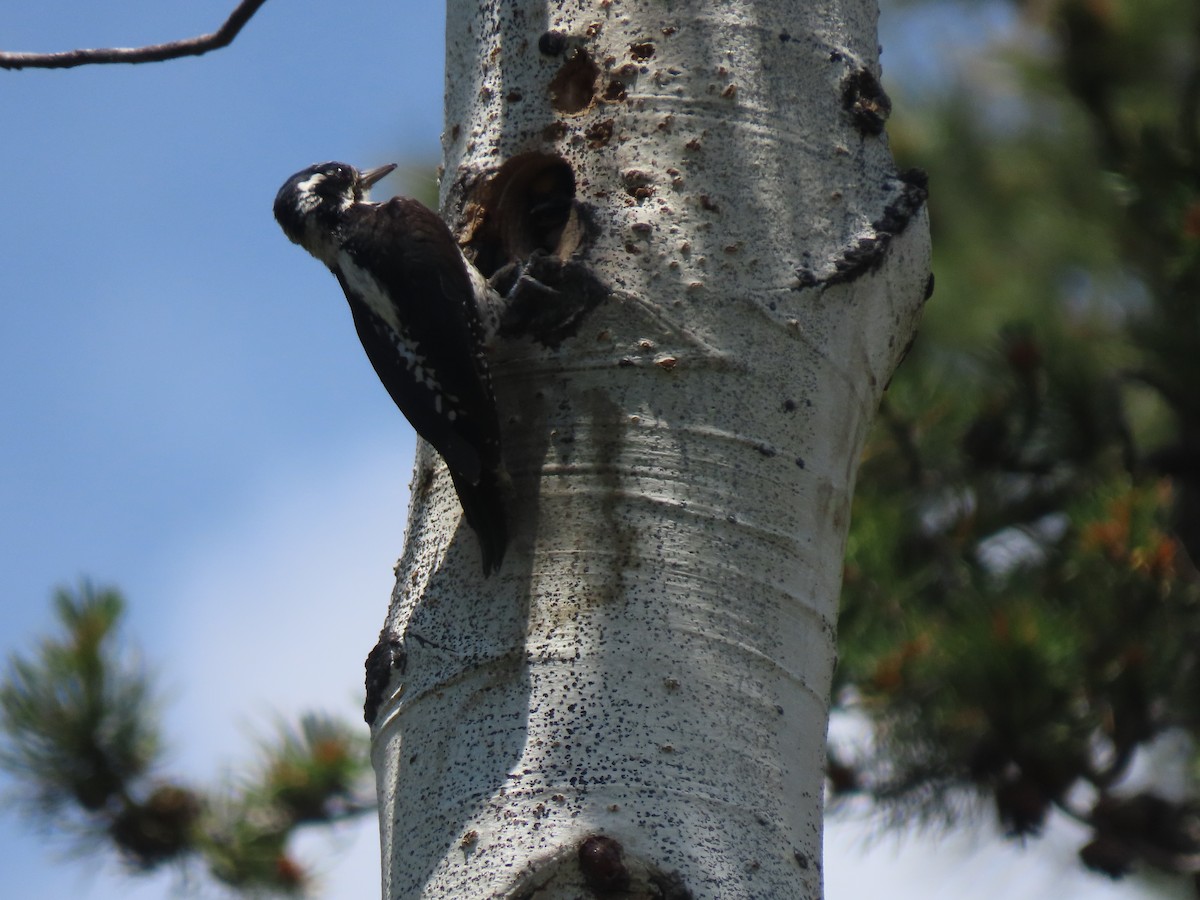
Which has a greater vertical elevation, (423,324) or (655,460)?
(423,324)

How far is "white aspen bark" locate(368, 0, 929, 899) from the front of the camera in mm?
1459

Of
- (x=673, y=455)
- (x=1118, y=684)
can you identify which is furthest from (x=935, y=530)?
(x=673, y=455)

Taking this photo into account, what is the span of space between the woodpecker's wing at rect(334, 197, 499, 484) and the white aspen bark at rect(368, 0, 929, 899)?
0.06m

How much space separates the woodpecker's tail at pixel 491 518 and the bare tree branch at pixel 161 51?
949 mm

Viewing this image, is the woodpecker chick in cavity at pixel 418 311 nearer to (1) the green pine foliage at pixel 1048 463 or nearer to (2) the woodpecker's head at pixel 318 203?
(2) the woodpecker's head at pixel 318 203

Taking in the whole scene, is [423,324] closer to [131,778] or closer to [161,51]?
[161,51]

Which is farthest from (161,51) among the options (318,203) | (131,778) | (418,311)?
(131,778)

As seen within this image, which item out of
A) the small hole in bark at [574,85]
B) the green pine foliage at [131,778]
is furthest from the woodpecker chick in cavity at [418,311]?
the green pine foliage at [131,778]

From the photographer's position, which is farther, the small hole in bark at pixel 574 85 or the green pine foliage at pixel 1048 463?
the green pine foliage at pixel 1048 463

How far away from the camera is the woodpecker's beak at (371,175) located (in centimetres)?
332

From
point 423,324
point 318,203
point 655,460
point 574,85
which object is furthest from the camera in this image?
point 318,203

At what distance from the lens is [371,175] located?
3385mm

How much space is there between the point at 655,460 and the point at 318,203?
64.7 inches

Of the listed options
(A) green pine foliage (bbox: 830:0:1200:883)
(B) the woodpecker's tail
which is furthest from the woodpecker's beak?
(B) the woodpecker's tail
